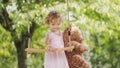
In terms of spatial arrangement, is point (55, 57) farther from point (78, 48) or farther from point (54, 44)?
point (78, 48)

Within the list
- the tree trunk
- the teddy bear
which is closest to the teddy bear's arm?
the teddy bear

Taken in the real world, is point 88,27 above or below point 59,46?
below

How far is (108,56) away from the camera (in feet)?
96.0

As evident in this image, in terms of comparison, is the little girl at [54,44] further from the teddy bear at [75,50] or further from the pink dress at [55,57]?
the teddy bear at [75,50]

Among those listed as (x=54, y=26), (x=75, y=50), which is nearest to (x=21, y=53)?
(x=75, y=50)

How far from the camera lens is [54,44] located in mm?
6336

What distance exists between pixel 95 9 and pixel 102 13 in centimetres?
23

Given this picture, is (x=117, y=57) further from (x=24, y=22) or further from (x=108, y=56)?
(x=24, y=22)

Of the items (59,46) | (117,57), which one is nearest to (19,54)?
(59,46)

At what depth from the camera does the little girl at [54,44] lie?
6289 mm

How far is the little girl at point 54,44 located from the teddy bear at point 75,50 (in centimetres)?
16

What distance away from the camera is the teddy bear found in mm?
6539

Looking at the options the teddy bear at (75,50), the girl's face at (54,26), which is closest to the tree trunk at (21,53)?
the teddy bear at (75,50)

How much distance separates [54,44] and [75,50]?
438mm
